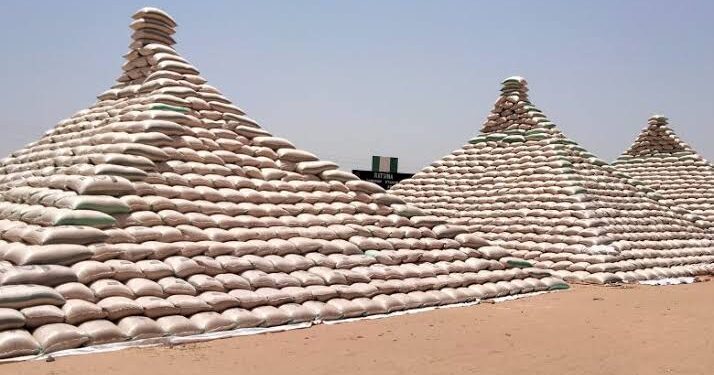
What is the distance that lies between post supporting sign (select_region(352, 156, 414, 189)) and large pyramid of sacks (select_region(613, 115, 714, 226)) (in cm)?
511

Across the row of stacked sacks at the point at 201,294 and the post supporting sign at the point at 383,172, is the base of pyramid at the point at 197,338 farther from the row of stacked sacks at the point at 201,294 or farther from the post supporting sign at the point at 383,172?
the post supporting sign at the point at 383,172

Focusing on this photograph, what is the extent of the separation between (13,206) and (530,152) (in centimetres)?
818

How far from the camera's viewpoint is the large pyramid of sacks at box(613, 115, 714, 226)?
42.3 ft

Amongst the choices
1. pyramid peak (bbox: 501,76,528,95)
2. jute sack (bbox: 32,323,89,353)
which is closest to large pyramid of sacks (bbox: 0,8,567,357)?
jute sack (bbox: 32,323,89,353)

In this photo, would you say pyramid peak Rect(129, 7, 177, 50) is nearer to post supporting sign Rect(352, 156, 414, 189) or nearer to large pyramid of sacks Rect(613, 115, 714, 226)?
post supporting sign Rect(352, 156, 414, 189)

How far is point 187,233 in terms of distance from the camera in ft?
17.4

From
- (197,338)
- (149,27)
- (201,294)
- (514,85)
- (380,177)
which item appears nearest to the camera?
(197,338)

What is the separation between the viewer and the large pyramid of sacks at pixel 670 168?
1289 centimetres

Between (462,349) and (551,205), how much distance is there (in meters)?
5.58

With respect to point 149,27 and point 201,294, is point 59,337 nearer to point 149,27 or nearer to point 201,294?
point 201,294

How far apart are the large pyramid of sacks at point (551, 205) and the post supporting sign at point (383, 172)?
3829mm

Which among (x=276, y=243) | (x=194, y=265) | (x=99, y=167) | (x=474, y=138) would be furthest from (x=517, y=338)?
(x=474, y=138)

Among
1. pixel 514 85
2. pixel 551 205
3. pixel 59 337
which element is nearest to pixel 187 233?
pixel 59 337

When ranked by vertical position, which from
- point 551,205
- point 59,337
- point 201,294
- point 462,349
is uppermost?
point 551,205
